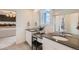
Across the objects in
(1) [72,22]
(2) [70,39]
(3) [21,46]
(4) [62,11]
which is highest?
(4) [62,11]

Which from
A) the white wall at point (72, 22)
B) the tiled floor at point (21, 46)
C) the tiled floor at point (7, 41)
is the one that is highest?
the white wall at point (72, 22)

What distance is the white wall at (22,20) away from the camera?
2.26 m

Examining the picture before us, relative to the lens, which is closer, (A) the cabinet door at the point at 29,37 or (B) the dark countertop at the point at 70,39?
(B) the dark countertop at the point at 70,39

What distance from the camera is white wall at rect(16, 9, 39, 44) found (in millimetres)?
2262

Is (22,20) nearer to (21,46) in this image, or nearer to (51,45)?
(21,46)

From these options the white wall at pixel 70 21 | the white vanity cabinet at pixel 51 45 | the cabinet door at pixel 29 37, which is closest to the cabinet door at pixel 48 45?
the white vanity cabinet at pixel 51 45

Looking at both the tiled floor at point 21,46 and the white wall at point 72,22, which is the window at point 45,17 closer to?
the white wall at point 72,22

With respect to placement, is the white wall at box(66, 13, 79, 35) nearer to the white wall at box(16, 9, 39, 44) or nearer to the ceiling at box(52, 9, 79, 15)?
the ceiling at box(52, 9, 79, 15)

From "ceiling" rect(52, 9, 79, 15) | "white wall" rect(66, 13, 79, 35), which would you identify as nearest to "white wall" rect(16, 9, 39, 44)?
"ceiling" rect(52, 9, 79, 15)

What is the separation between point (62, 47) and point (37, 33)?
17.3 inches

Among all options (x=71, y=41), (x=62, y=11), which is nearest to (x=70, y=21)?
(x=62, y=11)

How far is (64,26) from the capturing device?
2262 mm

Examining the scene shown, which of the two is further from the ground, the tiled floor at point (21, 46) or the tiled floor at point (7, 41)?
the tiled floor at point (7, 41)

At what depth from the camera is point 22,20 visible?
7.43 ft
